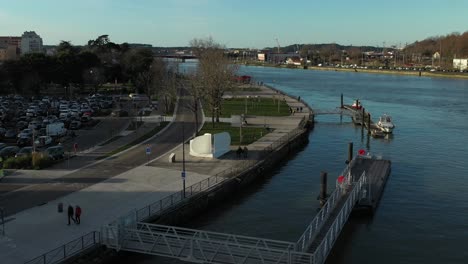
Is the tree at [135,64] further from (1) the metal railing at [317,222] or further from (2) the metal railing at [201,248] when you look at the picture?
(2) the metal railing at [201,248]

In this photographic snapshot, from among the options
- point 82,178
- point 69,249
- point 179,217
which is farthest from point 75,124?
point 69,249

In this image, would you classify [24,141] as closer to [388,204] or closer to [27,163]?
[27,163]

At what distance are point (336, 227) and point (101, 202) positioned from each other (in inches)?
415

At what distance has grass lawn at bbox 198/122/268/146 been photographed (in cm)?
4066

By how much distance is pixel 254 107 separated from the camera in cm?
6712

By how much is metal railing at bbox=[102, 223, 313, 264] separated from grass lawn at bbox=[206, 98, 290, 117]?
39.6m

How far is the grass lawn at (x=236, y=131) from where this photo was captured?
40.7m

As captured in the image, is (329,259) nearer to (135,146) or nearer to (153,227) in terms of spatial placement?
(153,227)

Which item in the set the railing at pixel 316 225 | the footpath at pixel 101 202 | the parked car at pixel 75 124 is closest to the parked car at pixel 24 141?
the parked car at pixel 75 124

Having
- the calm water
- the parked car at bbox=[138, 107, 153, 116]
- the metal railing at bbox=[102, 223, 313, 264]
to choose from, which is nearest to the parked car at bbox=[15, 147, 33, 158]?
the calm water

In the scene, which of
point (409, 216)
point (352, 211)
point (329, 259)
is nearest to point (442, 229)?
point (409, 216)

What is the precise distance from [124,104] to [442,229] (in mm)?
53209

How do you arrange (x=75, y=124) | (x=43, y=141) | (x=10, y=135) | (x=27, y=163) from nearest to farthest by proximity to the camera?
(x=27, y=163)
(x=43, y=141)
(x=10, y=135)
(x=75, y=124)

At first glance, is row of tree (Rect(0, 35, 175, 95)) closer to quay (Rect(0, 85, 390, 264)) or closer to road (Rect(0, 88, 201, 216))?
road (Rect(0, 88, 201, 216))
